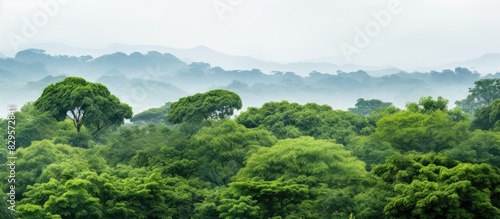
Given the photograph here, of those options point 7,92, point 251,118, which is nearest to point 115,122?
point 251,118

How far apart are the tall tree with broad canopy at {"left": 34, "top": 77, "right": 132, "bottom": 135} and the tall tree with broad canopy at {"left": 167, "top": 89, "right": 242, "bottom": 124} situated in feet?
10.3

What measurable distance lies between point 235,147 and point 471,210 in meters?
13.2

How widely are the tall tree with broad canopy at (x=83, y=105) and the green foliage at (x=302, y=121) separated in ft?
25.2

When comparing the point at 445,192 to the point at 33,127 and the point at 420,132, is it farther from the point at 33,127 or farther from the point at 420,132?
the point at 33,127

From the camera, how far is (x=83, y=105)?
1674 inches

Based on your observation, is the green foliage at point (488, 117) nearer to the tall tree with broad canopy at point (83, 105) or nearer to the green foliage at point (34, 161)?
the tall tree with broad canopy at point (83, 105)

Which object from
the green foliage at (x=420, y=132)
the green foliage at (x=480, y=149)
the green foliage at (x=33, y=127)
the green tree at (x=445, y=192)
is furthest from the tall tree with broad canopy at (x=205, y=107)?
the green tree at (x=445, y=192)

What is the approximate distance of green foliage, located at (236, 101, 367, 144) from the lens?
1602 inches

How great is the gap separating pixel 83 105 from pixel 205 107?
722 cm

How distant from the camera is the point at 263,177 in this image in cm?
2623

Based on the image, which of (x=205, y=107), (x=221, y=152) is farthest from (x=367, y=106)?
(x=221, y=152)

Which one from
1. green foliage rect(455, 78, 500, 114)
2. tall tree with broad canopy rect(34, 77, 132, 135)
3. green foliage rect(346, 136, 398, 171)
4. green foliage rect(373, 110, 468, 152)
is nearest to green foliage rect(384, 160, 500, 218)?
green foliage rect(346, 136, 398, 171)

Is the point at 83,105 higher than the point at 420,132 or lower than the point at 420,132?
higher

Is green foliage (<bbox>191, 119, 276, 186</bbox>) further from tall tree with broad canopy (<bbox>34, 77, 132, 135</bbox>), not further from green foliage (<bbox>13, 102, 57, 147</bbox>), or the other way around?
tall tree with broad canopy (<bbox>34, 77, 132, 135</bbox>)
